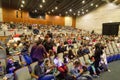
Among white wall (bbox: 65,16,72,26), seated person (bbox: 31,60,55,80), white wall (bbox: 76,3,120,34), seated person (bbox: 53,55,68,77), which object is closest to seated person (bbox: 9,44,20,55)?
seated person (bbox: 53,55,68,77)

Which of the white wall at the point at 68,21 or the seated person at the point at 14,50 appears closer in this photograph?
the seated person at the point at 14,50

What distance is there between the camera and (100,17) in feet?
68.0

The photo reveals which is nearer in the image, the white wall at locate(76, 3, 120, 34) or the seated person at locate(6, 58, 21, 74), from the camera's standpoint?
the seated person at locate(6, 58, 21, 74)

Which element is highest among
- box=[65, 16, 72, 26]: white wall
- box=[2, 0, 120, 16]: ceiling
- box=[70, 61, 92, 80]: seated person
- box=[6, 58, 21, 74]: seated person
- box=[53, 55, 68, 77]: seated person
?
box=[2, 0, 120, 16]: ceiling

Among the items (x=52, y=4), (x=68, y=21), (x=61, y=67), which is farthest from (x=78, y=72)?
(x=68, y=21)

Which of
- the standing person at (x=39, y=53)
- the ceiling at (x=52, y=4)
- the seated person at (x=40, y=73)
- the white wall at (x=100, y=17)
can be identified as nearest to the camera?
the seated person at (x=40, y=73)

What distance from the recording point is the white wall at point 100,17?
60.6 feet

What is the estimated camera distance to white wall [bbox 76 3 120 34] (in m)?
18.5

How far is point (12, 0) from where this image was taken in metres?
14.5

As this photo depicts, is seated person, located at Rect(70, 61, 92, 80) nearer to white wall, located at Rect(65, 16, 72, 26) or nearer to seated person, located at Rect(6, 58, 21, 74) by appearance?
seated person, located at Rect(6, 58, 21, 74)

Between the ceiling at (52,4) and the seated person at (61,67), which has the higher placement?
the ceiling at (52,4)

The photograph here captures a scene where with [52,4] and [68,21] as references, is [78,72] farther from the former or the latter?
[68,21]

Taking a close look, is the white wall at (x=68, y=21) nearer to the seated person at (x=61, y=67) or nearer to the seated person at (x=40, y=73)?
the seated person at (x=61, y=67)

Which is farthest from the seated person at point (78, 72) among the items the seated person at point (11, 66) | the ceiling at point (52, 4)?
the ceiling at point (52, 4)
